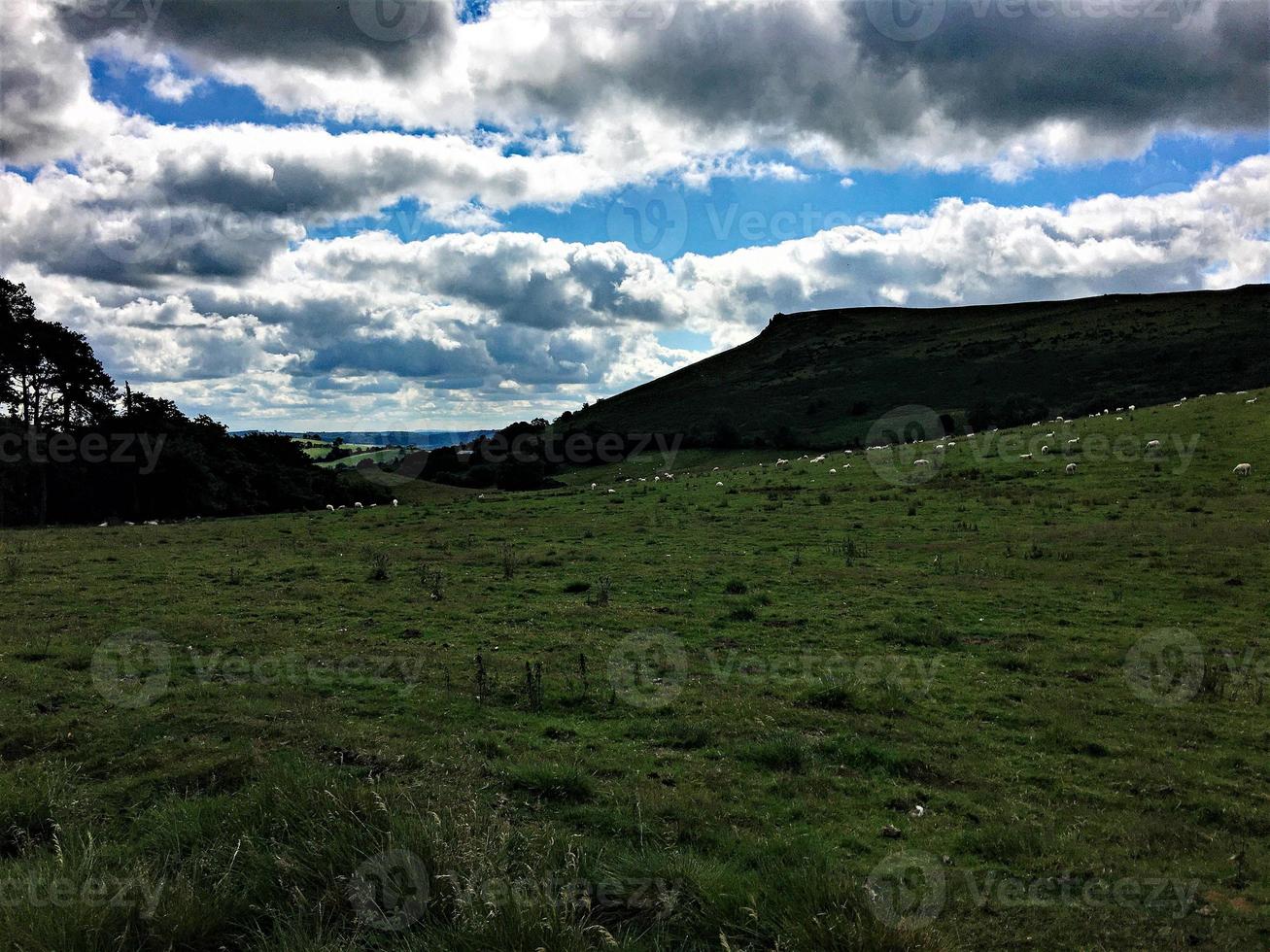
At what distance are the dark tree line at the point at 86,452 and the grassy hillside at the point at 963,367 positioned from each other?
48845 mm

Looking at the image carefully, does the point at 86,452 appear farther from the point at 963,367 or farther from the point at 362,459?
the point at 963,367

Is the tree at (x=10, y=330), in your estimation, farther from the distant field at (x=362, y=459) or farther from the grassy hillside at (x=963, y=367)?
the grassy hillside at (x=963, y=367)

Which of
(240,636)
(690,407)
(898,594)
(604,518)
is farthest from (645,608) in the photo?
(690,407)

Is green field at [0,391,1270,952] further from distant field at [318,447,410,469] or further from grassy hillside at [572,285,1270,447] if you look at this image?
distant field at [318,447,410,469]

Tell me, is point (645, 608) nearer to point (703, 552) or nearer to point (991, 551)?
point (703, 552)

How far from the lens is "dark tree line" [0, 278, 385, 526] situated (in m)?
46.8

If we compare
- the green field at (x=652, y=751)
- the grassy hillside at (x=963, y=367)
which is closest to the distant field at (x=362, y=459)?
the grassy hillside at (x=963, y=367)

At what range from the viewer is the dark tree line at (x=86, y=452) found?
46812 millimetres

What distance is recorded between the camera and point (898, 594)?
55.6 ft

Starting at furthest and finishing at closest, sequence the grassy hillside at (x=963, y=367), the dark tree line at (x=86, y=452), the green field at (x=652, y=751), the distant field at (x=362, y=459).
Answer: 1. the distant field at (x=362, y=459)
2. the grassy hillside at (x=963, y=367)
3. the dark tree line at (x=86, y=452)
4. the green field at (x=652, y=751)

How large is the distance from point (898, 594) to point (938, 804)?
976 cm

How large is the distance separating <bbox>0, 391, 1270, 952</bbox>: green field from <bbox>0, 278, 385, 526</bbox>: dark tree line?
33.1m

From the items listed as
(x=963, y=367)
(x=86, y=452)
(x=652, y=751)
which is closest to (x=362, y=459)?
(x=86, y=452)

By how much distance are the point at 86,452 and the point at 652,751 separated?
177ft
